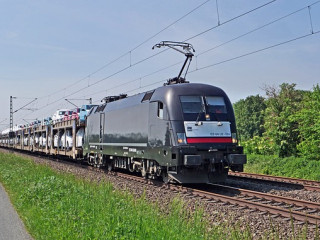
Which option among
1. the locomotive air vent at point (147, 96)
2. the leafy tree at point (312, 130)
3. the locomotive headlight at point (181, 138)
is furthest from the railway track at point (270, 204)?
the leafy tree at point (312, 130)

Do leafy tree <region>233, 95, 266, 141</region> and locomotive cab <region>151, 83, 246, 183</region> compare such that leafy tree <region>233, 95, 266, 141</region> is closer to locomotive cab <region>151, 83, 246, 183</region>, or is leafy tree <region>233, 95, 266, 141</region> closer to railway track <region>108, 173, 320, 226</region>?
locomotive cab <region>151, 83, 246, 183</region>

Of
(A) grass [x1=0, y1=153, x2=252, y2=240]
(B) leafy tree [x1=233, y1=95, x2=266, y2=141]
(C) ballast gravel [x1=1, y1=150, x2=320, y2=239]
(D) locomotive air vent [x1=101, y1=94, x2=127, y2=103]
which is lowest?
(C) ballast gravel [x1=1, y1=150, x2=320, y2=239]

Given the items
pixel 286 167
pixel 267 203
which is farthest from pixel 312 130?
pixel 267 203

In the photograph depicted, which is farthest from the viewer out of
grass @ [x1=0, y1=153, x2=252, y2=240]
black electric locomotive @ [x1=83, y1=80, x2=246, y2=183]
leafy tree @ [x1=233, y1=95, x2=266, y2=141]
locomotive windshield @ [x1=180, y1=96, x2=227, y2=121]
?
leafy tree @ [x1=233, y1=95, x2=266, y2=141]

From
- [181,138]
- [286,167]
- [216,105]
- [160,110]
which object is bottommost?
[286,167]

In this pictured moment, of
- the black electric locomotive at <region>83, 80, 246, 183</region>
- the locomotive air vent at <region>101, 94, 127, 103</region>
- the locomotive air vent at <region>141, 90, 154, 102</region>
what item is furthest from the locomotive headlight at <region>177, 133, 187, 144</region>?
the locomotive air vent at <region>101, 94, 127, 103</region>

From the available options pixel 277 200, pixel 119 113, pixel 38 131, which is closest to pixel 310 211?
pixel 277 200

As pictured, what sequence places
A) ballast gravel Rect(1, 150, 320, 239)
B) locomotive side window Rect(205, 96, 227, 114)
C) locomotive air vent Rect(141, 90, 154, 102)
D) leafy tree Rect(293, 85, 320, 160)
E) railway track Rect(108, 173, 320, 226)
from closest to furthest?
1. ballast gravel Rect(1, 150, 320, 239)
2. railway track Rect(108, 173, 320, 226)
3. locomotive side window Rect(205, 96, 227, 114)
4. locomotive air vent Rect(141, 90, 154, 102)
5. leafy tree Rect(293, 85, 320, 160)

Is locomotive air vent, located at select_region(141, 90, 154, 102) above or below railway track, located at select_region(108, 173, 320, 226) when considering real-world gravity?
above

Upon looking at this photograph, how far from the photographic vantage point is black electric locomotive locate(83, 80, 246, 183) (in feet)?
42.6

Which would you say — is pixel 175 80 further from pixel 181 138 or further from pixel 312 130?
pixel 312 130

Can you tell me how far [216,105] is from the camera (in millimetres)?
13977

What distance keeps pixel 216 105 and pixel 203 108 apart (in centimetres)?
58

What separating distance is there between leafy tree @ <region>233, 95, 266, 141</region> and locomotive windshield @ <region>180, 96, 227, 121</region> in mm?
68578
